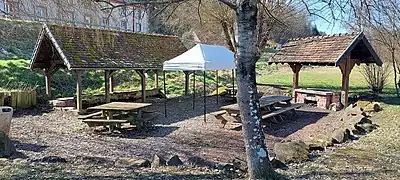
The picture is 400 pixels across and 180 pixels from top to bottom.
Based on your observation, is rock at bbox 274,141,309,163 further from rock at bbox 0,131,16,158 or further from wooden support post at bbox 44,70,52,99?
wooden support post at bbox 44,70,52,99

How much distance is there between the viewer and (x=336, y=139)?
8.28 m

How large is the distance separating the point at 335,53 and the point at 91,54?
8.89 m

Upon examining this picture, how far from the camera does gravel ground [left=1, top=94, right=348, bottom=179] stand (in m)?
7.51

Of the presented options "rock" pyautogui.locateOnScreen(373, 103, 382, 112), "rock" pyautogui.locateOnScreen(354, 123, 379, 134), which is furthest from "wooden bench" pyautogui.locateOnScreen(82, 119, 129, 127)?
"rock" pyautogui.locateOnScreen(373, 103, 382, 112)

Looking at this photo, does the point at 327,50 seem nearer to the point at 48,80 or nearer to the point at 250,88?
the point at 250,88

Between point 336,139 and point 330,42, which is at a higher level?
point 330,42

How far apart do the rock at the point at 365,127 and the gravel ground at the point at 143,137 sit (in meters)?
0.91

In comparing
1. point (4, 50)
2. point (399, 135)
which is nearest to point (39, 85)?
point (4, 50)

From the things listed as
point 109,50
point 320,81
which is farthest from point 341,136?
point 320,81

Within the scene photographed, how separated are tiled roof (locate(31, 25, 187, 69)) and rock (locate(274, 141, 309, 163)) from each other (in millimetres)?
6144

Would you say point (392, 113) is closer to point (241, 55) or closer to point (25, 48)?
point (241, 55)

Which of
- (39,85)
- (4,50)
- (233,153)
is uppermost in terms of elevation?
(4,50)

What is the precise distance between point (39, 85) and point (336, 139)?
43.5ft

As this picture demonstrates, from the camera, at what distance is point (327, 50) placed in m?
14.4
